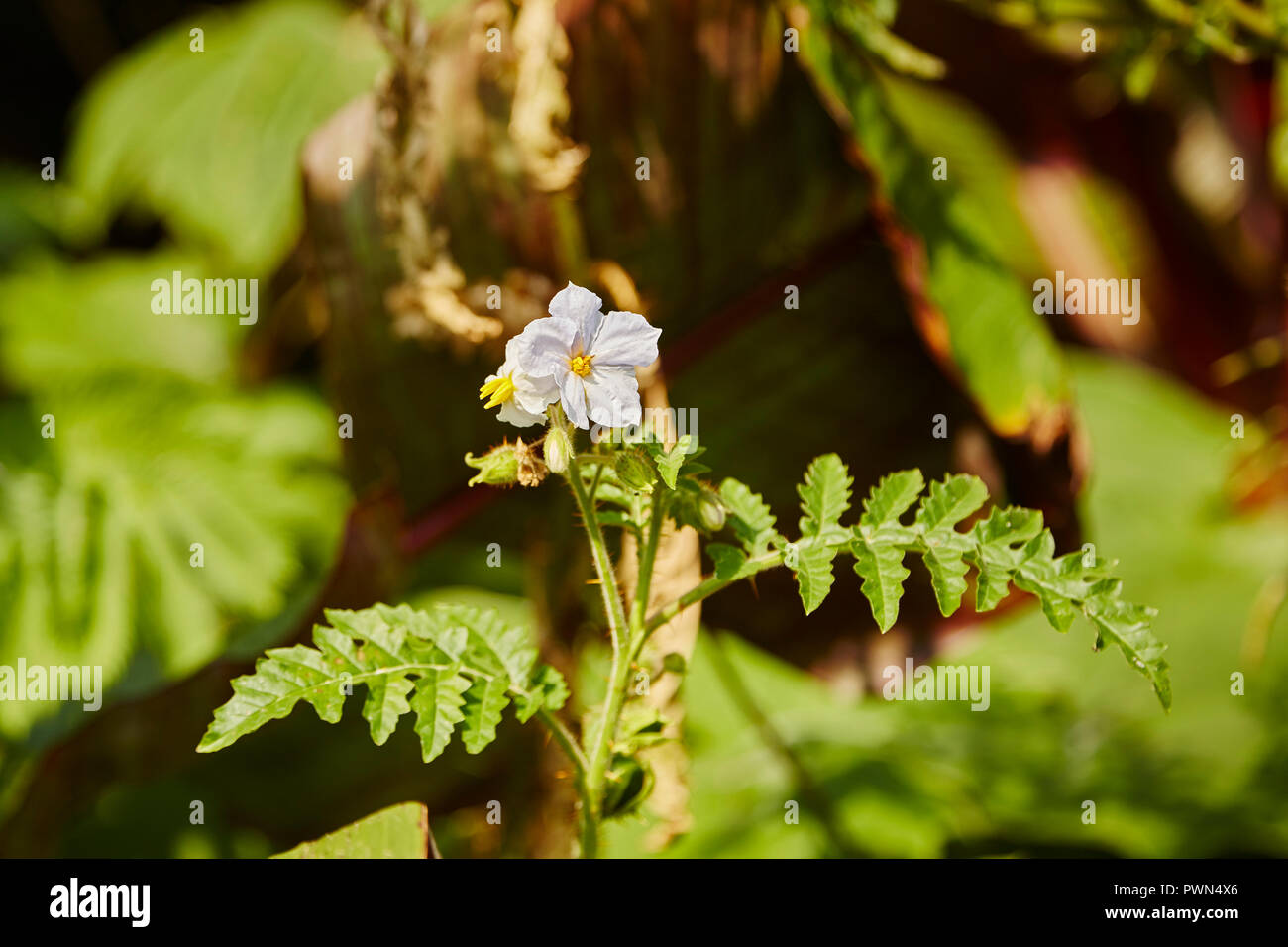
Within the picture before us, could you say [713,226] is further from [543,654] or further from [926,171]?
[543,654]

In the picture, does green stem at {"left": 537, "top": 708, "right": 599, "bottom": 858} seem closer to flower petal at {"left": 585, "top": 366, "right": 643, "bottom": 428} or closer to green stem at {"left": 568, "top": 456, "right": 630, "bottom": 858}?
green stem at {"left": 568, "top": 456, "right": 630, "bottom": 858}

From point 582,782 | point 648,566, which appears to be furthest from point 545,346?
point 582,782

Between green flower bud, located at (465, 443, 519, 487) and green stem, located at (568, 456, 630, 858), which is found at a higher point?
green flower bud, located at (465, 443, 519, 487)

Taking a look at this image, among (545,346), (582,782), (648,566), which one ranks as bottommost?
(582,782)

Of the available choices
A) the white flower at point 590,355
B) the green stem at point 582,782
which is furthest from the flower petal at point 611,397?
the green stem at point 582,782

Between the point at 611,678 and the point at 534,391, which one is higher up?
the point at 534,391

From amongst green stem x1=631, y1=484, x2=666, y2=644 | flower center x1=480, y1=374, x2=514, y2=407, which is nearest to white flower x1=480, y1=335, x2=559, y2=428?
flower center x1=480, y1=374, x2=514, y2=407

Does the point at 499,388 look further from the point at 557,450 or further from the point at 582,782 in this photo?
the point at 582,782
